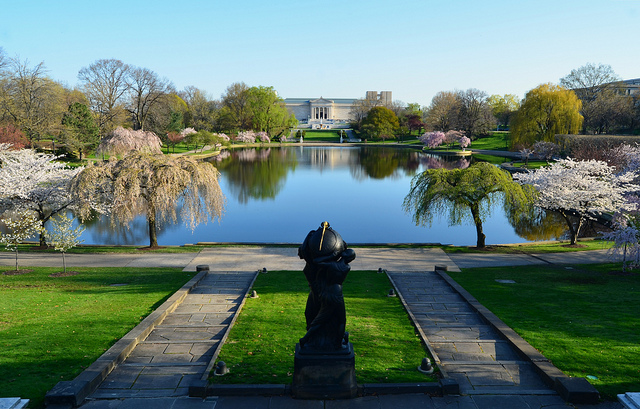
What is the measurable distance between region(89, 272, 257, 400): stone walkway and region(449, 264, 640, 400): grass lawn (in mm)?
6783

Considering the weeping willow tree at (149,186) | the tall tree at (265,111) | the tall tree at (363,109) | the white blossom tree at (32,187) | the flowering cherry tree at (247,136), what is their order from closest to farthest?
1. the weeping willow tree at (149,186)
2. the white blossom tree at (32,187)
3. the flowering cherry tree at (247,136)
4. the tall tree at (265,111)
5. the tall tree at (363,109)

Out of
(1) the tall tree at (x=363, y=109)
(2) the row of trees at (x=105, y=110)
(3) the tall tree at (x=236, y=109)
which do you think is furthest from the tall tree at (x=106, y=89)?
(1) the tall tree at (x=363, y=109)

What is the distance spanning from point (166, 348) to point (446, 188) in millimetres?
15429

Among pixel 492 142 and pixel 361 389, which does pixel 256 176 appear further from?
pixel 492 142

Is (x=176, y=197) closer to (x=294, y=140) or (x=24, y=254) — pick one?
(x=24, y=254)

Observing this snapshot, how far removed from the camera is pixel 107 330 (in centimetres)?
995

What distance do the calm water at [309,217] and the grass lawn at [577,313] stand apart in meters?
9.51

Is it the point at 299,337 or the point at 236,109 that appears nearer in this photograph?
the point at 299,337

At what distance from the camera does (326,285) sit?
7.13 meters

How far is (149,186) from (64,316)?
982 cm

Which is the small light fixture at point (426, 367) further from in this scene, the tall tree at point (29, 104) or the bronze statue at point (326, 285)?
the tall tree at point (29, 104)

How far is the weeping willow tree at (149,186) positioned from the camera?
19406 mm

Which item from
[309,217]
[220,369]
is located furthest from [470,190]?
[220,369]

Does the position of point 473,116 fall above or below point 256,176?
above
